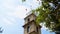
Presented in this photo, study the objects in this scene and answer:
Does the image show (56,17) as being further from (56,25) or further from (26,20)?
(26,20)

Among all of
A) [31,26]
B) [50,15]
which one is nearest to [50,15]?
[50,15]

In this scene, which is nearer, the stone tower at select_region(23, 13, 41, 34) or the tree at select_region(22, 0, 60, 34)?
the tree at select_region(22, 0, 60, 34)

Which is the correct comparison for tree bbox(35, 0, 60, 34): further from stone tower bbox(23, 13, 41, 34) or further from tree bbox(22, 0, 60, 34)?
stone tower bbox(23, 13, 41, 34)

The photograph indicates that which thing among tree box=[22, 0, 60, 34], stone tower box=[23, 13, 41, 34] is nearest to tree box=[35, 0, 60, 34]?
tree box=[22, 0, 60, 34]

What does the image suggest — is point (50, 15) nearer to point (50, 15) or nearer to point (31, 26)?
point (50, 15)

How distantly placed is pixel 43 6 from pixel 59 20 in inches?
71.0

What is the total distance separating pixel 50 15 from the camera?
15.0 m

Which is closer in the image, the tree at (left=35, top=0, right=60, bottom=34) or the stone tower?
the tree at (left=35, top=0, right=60, bottom=34)

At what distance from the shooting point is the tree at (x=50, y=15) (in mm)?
14773

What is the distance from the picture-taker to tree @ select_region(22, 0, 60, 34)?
48.5ft

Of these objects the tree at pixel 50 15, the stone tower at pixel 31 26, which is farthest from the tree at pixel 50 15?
the stone tower at pixel 31 26

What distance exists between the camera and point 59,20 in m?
14.6

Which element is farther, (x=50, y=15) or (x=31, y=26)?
(x=31, y=26)

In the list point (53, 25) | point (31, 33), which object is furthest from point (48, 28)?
point (31, 33)
